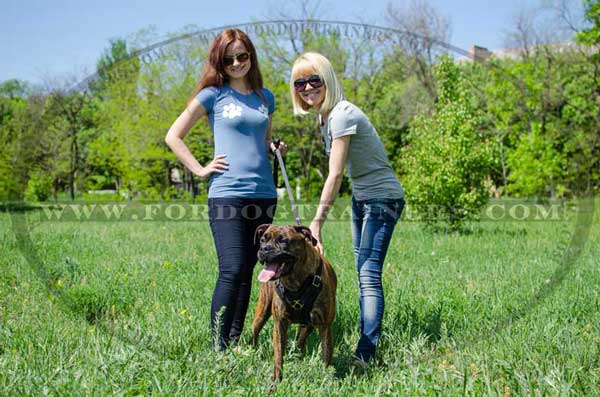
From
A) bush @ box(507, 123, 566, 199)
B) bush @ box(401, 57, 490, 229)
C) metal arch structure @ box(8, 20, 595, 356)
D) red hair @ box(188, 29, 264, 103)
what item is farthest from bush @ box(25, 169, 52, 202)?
red hair @ box(188, 29, 264, 103)

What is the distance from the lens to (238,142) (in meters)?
3.78

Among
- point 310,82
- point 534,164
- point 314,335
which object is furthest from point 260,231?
point 534,164

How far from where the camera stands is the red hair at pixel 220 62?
3.76 meters

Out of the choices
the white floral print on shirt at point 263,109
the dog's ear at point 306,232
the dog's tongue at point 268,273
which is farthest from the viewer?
the white floral print on shirt at point 263,109

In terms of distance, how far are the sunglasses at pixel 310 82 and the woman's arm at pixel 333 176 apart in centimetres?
40

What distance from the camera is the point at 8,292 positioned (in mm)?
5508

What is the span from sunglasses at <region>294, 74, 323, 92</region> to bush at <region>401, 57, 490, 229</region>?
7864 millimetres

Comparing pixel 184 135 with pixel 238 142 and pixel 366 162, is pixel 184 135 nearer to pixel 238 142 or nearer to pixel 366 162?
pixel 238 142

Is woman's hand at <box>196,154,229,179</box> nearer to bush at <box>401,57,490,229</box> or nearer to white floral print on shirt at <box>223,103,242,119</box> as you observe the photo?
white floral print on shirt at <box>223,103,242,119</box>

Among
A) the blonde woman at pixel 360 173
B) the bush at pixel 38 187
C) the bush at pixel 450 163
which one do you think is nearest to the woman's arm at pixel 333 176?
the blonde woman at pixel 360 173

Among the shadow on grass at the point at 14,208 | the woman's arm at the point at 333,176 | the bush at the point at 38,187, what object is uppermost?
the woman's arm at the point at 333,176

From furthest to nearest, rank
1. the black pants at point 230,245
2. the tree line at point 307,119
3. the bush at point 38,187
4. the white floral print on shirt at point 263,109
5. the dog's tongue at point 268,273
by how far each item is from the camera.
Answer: the bush at point 38,187
the tree line at point 307,119
the white floral print on shirt at point 263,109
the black pants at point 230,245
the dog's tongue at point 268,273

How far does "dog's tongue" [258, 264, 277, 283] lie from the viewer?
3261 millimetres

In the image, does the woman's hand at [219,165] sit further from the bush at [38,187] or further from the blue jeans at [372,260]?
the bush at [38,187]
